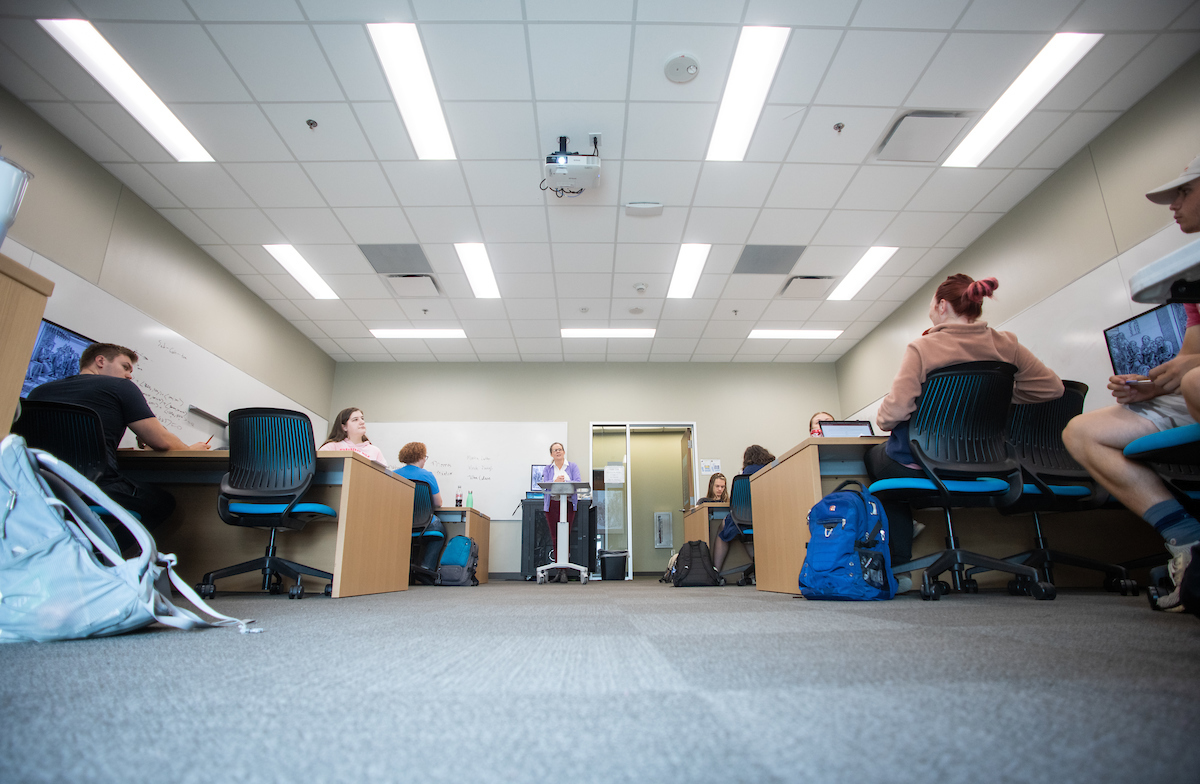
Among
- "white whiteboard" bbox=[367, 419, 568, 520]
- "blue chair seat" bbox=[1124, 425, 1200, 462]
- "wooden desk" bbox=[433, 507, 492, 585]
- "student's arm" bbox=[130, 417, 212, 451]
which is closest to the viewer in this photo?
"blue chair seat" bbox=[1124, 425, 1200, 462]

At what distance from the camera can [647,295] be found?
565cm

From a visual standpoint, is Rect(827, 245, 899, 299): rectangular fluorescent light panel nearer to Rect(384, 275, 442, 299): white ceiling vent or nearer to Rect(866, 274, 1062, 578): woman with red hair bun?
Rect(866, 274, 1062, 578): woman with red hair bun

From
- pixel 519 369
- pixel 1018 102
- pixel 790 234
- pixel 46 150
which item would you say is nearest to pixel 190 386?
pixel 46 150

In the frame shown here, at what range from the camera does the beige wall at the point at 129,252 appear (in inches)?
129

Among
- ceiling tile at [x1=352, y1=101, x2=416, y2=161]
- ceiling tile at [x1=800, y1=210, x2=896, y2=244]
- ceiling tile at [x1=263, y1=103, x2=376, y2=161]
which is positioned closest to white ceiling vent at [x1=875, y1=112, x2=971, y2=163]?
ceiling tile at [x1=800, y1=210, x2=896, y2=244]

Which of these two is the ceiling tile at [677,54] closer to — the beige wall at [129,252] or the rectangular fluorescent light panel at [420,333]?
the beige wall at [129,252]

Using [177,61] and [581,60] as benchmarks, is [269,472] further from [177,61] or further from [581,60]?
[581,60]

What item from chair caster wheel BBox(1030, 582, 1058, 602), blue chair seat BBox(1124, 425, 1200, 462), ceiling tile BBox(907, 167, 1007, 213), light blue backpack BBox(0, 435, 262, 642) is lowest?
chair caster wheel BBox(1030, 582, 1058, 602)

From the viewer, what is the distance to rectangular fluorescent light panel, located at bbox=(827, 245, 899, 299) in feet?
15.9

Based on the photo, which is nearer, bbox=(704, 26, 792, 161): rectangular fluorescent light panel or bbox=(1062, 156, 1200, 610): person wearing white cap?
bbox=(1062, 156, 1200, 610): person wearing white cap

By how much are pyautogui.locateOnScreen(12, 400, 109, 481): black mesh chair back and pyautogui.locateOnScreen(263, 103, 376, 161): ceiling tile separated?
2.16 meters

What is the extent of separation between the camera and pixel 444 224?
448cm

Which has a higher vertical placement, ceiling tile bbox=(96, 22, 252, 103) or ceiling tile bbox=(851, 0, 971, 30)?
ceiling tile bbox=(851, 0, 971, 30)

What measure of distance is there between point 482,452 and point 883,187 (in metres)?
5.19
